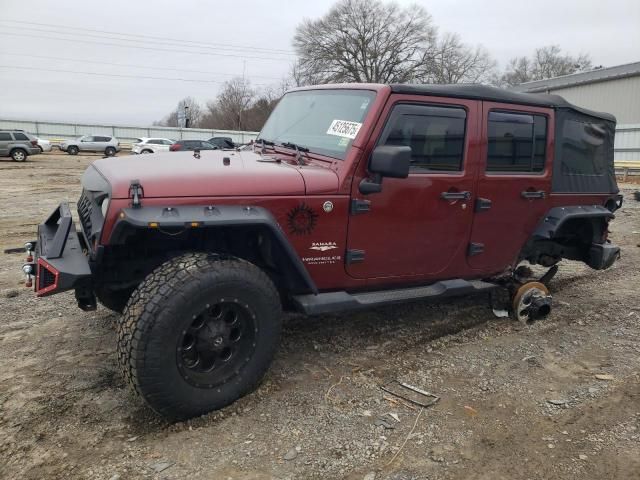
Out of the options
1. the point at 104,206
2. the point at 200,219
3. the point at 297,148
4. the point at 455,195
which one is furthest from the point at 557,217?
the point at 104,206

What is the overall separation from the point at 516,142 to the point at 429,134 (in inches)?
37.3

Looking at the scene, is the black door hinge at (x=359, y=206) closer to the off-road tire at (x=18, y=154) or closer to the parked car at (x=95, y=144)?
the off-road tire at (x=18, y=154)

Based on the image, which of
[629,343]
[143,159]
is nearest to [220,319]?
[143,159]

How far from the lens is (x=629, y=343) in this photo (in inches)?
172

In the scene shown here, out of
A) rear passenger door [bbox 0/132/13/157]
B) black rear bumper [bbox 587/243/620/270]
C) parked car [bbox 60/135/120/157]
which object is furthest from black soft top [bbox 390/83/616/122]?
parked car [bbox 60/135/120/157]

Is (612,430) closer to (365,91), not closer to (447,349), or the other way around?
(447,349)

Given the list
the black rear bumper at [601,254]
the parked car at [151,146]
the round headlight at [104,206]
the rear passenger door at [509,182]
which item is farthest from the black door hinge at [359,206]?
the parked car at [151,146]

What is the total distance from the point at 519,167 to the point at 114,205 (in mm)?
3186

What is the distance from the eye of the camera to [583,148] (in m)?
4.86

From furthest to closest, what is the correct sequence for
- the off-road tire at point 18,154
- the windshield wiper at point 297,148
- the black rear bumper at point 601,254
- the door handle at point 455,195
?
1. the off-road tire at point 18,154
2. the black rear bumper at point 601,254
3. the door handle at point 455,195
4. the windshield wiper at point 297,148

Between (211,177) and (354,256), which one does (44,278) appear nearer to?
(211,177)

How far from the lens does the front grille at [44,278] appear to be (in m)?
2.96

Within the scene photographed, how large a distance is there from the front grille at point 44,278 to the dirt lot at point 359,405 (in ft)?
2.53

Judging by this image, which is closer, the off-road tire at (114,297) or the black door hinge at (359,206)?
the black door hinge at (359,206)
